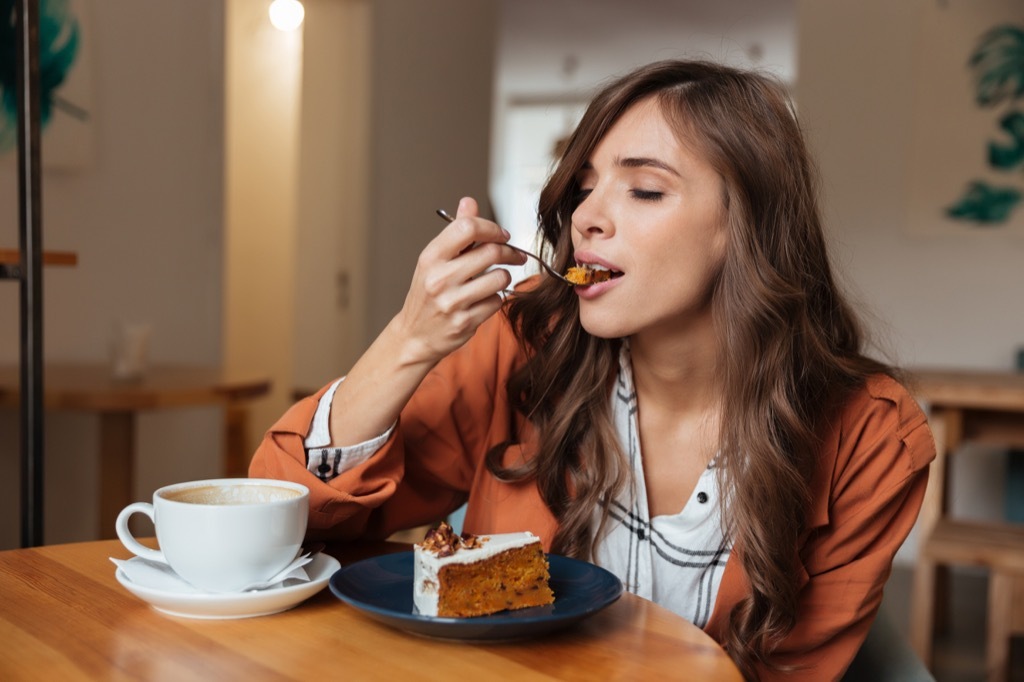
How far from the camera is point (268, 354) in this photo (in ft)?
18.0

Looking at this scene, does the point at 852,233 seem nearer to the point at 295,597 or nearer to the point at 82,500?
the point at 82,500

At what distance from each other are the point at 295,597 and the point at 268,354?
4.80m

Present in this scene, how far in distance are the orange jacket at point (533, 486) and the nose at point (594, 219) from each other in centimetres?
23

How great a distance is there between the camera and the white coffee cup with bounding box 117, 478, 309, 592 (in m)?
0.79

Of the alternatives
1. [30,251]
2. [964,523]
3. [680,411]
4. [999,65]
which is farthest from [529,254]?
[999,65]

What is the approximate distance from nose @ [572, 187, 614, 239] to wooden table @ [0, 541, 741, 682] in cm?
47

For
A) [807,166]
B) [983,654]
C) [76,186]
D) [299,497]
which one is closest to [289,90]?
[76,186]

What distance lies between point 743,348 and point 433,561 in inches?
23.0

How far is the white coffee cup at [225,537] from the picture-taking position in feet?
2.60

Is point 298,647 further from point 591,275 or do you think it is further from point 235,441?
point 235,441

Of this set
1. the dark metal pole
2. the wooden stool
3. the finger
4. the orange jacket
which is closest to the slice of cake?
the orange jacket

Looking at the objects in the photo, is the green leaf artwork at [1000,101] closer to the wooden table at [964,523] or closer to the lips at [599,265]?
the wooden table at [964,523]

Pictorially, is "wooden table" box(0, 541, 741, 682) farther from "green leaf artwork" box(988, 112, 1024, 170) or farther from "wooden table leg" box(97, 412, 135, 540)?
"green leaf artwork" box(988, 112, 1024, 170)

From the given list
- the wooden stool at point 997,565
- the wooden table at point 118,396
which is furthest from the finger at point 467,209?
the wooden stool at point 997,565
